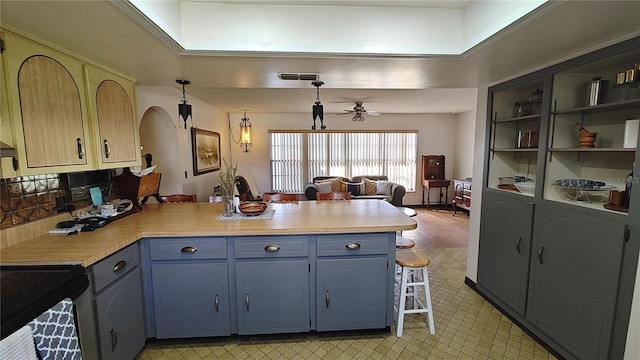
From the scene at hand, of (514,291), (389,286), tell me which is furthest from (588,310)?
(389,286)

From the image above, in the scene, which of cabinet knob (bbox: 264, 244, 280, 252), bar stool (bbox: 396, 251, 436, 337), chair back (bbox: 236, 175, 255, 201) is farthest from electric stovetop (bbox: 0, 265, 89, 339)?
chair back (bbox: 236, 175, 255, 201)

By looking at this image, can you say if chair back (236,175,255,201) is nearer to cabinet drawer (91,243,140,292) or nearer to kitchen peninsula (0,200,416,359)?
kitchen peninsula (0,200,416,359)

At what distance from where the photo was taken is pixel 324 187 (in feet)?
18.6

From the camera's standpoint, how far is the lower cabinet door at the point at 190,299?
1.88 meters

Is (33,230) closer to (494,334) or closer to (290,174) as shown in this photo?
(494,334)

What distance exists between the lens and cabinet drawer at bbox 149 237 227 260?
1837 millimetres

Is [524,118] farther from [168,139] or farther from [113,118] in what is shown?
[168,139]

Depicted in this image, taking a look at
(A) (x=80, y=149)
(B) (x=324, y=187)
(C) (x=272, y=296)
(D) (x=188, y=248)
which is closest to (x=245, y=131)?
(B) (x=324, y=187)

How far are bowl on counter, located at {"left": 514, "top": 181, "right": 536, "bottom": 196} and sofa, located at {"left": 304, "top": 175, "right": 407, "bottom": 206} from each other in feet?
10.7

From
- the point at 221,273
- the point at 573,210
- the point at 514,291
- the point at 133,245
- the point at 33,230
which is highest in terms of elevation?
the point at 573,210

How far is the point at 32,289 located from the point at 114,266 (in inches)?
17.2

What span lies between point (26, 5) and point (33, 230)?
4.39ft

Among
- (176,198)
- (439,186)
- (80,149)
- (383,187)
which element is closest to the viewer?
(80,149)

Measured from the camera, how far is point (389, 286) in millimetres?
1990
